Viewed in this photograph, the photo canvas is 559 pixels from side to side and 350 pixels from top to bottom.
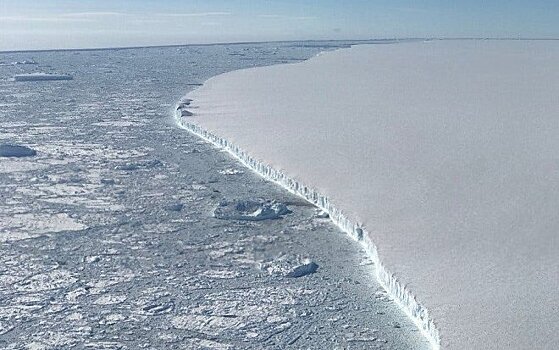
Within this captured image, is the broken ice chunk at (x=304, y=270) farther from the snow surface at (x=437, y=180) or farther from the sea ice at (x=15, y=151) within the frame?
the sea ice at (x=15, y=151)

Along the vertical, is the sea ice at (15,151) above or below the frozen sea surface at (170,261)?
above

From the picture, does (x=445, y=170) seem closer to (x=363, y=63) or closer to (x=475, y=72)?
(x=475, y=72)

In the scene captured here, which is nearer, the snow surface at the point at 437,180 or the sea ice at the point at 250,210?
the snow surface at the point at 437,180

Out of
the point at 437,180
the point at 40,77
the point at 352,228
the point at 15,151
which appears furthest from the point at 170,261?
the point at 40,77

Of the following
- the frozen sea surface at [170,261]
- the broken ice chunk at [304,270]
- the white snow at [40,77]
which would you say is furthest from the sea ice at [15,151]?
the white snow at [40,77]

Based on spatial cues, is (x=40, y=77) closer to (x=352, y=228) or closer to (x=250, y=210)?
(x=250, y=210)

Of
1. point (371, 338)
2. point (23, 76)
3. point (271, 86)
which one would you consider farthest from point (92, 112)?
point (371, 338)
